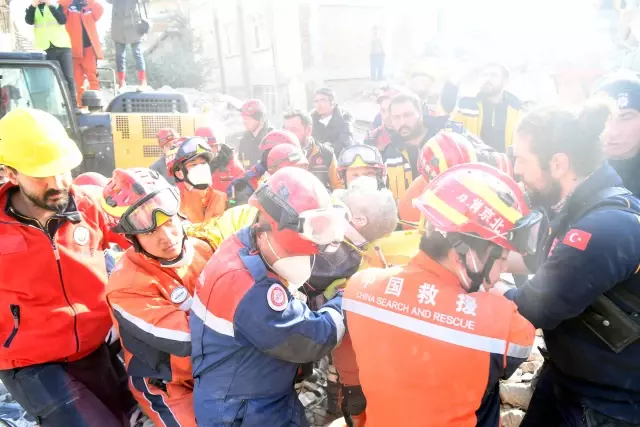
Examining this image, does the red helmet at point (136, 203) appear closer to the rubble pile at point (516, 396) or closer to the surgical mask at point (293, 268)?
the surgical mask at point (293, 268)

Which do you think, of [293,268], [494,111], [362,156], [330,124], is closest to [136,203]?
[293,268]

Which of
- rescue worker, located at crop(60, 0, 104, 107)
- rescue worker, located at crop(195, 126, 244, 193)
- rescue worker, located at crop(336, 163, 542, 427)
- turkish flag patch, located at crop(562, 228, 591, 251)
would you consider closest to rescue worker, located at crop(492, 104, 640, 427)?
turkish flag patch, located at crop(562, 228, 591, 251)

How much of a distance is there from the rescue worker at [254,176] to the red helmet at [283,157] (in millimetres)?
247

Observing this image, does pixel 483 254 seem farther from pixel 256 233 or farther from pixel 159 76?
pixel 159 76

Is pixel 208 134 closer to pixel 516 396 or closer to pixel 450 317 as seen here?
pixel 516 396

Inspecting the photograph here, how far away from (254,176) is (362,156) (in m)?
1.58

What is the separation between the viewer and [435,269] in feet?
6.23

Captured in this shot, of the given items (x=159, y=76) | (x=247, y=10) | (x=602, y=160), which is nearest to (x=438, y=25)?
(x=247, y=10)

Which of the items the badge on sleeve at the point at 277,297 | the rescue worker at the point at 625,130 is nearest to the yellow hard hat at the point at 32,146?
the badge on sleeve at the point at 277,297

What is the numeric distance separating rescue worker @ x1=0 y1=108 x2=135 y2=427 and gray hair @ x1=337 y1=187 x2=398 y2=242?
161cm

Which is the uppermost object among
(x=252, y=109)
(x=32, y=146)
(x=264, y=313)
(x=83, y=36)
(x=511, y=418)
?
(x=83, y=36)

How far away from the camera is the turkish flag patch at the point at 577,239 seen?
6.23 feet

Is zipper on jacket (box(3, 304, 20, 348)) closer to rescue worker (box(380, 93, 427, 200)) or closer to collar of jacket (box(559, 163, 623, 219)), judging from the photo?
collar of jacket (box(559, 163, 623, 219))

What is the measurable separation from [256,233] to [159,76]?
21708 mm
